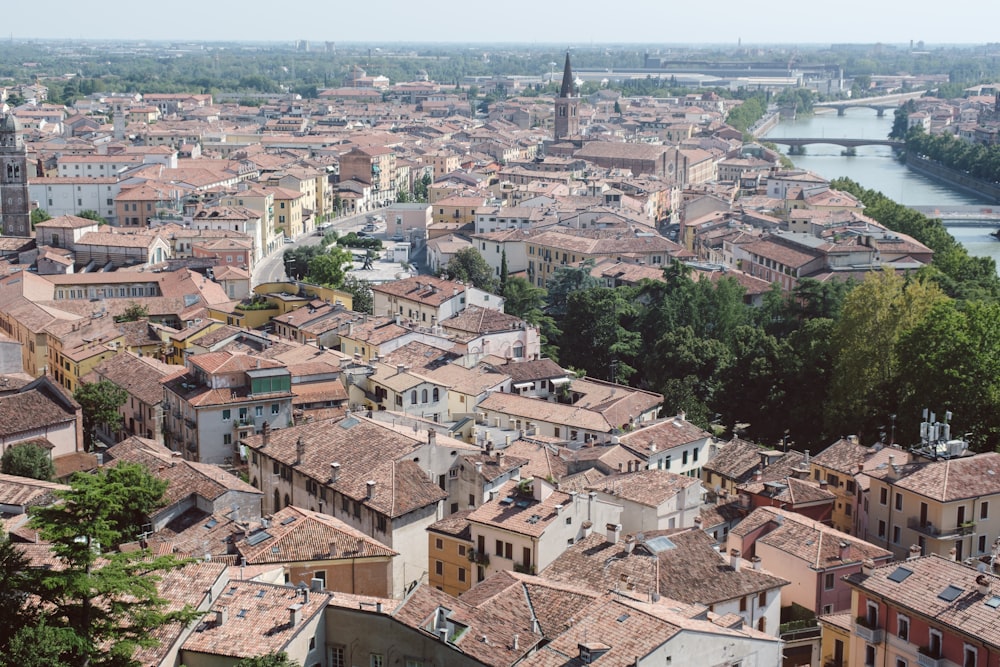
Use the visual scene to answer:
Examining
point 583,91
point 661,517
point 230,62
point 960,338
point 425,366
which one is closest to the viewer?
point 661,517

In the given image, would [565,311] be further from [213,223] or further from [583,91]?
[583,91]

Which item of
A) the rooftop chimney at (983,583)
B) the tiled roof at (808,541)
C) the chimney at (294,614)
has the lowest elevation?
the tiled roof at (808,541)

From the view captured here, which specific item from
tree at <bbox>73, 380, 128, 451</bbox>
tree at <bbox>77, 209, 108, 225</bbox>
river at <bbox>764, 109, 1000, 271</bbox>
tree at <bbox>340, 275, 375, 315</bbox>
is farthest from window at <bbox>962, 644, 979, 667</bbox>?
river at <bbox>764, 109, 1000, 271</bbox>

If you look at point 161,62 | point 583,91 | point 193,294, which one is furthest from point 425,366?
point 161,62

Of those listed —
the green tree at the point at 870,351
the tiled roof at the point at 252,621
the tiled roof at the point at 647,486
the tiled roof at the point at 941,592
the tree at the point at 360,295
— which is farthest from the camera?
the tree at the point at 360,295

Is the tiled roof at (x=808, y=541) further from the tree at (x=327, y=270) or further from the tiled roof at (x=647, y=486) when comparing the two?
the tree at (x=327, y=270)

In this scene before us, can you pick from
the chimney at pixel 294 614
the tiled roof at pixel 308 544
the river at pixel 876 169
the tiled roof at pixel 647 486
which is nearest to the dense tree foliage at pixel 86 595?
the chimney at pixel 294 614
